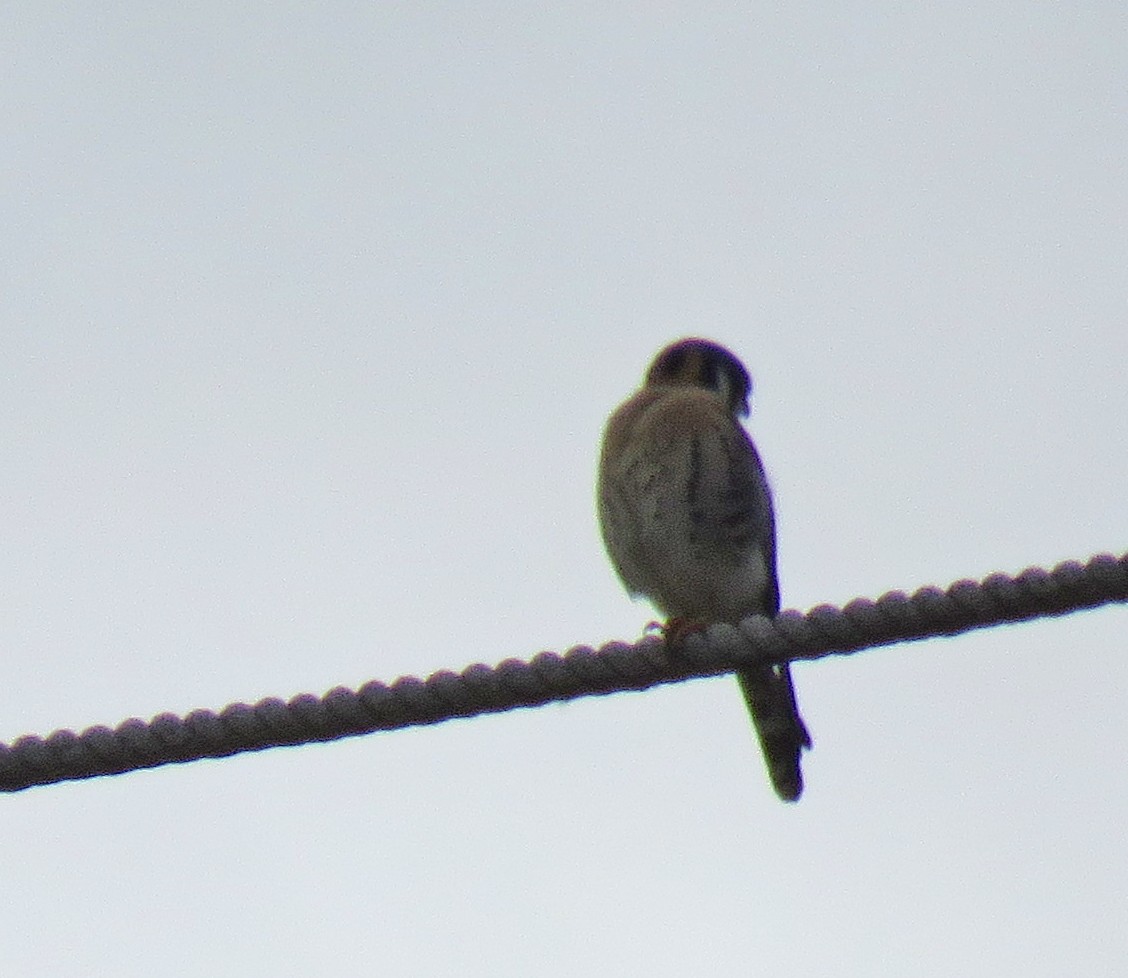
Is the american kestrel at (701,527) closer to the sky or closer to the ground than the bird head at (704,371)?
closer to the ground

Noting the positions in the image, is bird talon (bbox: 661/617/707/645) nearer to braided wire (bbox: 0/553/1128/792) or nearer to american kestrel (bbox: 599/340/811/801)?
braided wire (bbox: 0/553/1128/792)

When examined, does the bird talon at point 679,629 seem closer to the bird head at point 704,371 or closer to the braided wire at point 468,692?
the braided wire at point 468,692

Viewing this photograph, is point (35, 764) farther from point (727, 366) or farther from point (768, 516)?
point (727, 366)

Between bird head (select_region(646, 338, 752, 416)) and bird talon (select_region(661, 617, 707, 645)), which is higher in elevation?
bird head (select_region(646, 338, 752, 416))

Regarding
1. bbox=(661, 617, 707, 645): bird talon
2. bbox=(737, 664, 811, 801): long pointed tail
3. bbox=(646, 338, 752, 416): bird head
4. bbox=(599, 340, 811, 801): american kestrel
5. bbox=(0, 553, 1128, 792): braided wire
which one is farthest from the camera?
bbox=(646, 338, 752, 416): bird head

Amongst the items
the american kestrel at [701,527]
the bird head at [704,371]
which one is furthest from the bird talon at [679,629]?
the bird head at [704,371]

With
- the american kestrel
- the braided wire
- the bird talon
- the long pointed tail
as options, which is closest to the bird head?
the american kestrel

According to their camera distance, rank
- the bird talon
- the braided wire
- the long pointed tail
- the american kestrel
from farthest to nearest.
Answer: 1. the long pointed tail
2. the american kestrel
3. the bird talon
4. the braided wire
